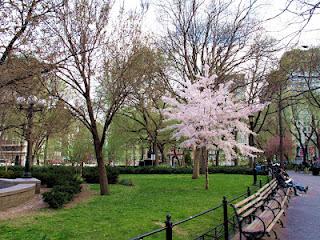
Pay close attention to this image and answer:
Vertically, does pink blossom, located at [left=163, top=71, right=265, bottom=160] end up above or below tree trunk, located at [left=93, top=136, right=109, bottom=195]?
above

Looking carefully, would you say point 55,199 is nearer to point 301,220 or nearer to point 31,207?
point 31,207

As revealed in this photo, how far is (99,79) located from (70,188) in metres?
4.93

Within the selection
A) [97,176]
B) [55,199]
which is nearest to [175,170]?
[97,176]

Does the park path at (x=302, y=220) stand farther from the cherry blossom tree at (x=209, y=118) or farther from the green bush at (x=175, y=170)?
the green bush at (x=175, y=170)

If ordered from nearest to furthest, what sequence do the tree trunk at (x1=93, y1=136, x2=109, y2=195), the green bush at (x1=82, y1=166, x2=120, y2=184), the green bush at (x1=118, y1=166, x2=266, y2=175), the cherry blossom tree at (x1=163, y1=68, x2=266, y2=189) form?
the tree trunk at (x1=93, y1=136, x2=109, y2=195)
the cherry blossom tree at (x1=163, y1=68, x2=266, y2=189)
the green bush at (x1=82, y1=166, x2=120, y2=184)
the green bush at (x1=118, y1=166, x2=266, y2=175)

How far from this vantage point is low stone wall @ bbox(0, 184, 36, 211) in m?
11.3

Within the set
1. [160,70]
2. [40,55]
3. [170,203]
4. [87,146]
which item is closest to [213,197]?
[170,203]

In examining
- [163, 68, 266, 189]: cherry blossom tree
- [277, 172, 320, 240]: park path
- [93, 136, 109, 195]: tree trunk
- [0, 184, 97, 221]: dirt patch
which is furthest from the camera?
[163, 68, 266, 189]: cherry blossom tree

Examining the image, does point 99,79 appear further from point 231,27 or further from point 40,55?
point 231,27

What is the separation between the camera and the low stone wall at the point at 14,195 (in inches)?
444

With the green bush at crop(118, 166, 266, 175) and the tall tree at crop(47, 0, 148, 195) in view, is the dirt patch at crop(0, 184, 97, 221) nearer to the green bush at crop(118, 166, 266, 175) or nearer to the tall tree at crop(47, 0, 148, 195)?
the tall tree at crop(47, 0, 148, 195)

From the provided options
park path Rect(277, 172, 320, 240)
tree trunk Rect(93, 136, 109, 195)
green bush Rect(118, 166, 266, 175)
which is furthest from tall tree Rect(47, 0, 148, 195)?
green bush Rect(118, 166, 266, 175)

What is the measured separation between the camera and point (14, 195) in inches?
473

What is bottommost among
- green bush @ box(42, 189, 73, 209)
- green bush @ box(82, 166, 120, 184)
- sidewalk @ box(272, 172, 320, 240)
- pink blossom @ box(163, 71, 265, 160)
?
sidewalk @ box(272, 172, 320, 240)
